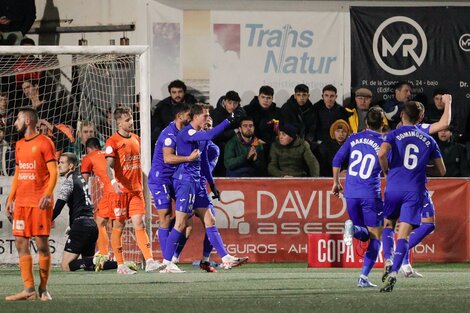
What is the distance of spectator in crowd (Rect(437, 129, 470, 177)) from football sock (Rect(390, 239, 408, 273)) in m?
8.25

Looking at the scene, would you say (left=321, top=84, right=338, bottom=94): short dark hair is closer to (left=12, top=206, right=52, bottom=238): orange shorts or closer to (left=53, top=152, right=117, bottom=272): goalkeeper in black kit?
(left=53, top=152, right=117, bottom=272): goalkeeper in black kit

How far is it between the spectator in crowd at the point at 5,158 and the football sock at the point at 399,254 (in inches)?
332

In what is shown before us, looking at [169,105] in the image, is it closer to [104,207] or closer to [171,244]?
[104,207]

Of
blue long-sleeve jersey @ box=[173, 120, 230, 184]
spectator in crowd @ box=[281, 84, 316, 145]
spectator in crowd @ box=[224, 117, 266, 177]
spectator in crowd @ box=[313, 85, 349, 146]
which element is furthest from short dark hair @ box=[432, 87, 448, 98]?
blue long-sleeve jersey @ box=[173, 120, 230, 184]

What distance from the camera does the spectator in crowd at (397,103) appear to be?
73.1 ft

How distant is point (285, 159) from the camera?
21484 mm

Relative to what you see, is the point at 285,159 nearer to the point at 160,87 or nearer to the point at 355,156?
the point at 160,87

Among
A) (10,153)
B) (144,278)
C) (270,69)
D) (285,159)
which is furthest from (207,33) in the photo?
(144,278)

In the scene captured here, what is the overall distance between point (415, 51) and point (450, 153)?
2.41 metres

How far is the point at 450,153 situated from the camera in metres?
22.0

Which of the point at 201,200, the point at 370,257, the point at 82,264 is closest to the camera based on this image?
the point at 370,257

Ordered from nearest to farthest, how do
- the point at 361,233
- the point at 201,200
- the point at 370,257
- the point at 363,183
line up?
the point at 370,257
the point at 361,233
the point at 363,183
the point at 201,200

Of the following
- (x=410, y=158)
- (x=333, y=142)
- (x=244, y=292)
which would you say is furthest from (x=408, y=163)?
(x=333, y=142)

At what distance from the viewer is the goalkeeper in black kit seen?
18797 millimetres
